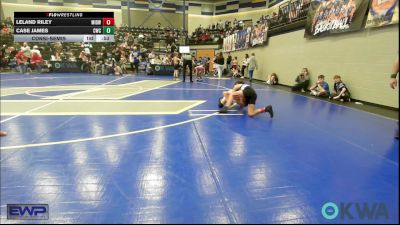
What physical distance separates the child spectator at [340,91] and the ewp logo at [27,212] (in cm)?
891

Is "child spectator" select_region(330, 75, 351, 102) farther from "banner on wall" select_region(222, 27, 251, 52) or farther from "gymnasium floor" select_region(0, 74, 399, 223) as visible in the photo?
"banner on wall" select_region(222, 27, 251, 52)

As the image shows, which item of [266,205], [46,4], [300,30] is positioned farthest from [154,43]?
[266,205]

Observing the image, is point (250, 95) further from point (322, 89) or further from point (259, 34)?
point (259, 34)

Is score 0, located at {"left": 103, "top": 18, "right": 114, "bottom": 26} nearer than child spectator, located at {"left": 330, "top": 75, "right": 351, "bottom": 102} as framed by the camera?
No

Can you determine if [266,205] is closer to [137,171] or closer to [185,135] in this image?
[137,171]

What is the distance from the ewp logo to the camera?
2199 millimetres

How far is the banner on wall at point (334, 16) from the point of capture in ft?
28.2

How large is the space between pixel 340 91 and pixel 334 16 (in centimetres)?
280

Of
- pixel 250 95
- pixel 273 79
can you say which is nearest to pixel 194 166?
pixel 250 95

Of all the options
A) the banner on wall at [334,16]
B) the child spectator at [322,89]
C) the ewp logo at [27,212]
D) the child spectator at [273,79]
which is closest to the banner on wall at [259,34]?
the child spectator at [273,79]
